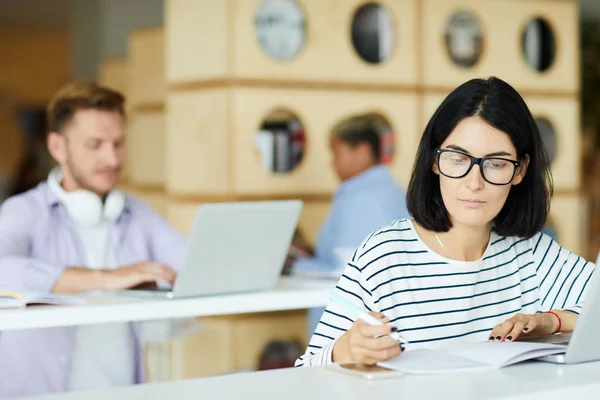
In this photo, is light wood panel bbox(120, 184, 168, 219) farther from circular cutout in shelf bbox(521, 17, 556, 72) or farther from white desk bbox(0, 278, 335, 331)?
white desk bbox(0, 278, 335, 331)

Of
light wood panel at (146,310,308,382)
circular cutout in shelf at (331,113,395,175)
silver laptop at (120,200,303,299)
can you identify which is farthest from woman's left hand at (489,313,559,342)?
circular cutout in shelf at (331,113,395,175)

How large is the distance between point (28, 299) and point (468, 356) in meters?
1.24

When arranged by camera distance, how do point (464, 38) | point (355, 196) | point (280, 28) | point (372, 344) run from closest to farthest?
point (372, 344), point (355, 196), point (280, 28), point (464, 38)

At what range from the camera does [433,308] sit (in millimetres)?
2117

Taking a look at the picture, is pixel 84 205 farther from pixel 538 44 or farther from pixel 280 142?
pixel 538 44

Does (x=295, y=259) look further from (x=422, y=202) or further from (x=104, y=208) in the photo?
(x=422, y=202)

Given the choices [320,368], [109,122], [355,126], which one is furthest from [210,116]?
[320,368]

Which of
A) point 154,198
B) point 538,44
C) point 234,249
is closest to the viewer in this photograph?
point 234,249

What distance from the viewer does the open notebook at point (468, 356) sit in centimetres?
171

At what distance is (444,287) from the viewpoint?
2137mm

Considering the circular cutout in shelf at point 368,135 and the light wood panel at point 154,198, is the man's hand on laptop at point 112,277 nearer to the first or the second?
the circular cutout in shelf at point 368,135

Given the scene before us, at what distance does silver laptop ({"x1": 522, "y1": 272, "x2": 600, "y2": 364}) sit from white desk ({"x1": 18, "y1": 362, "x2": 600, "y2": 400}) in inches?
2.2

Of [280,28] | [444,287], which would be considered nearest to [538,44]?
[280,28]

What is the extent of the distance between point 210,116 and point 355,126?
64cm
